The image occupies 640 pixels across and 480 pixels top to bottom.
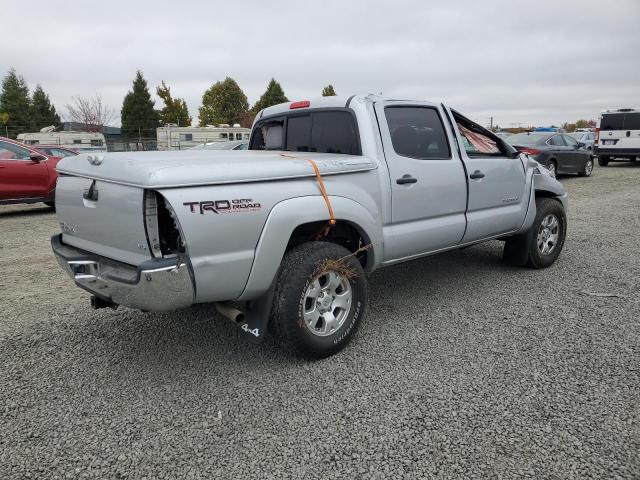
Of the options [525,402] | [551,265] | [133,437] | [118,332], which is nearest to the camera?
[133,437]

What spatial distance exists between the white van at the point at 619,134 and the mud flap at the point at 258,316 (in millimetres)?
19457

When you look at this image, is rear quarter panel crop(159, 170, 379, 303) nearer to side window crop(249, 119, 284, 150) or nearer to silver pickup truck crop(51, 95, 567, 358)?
silver pickup truck crop(51, 95, 567, 358)

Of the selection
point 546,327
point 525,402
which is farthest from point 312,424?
point 546,327

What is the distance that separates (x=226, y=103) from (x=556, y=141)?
4116 cm

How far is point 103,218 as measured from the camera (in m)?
2.91

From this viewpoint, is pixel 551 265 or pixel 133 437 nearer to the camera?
pixel 133 437

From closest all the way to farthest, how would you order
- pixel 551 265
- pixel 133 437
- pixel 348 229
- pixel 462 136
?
1. pixel 133 437
2. pixel 348 229
3. pixel 462 136
4. pixel 551 265

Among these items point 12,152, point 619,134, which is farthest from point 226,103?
point 12,152

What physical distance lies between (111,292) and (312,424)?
1.38m

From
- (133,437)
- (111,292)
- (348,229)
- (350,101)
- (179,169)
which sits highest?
(350,101)

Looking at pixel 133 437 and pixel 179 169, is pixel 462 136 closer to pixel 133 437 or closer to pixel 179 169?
pixel 179 169

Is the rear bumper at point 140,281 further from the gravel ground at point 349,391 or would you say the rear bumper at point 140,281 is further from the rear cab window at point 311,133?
the rear cab window at point 311,133

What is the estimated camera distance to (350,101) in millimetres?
3822

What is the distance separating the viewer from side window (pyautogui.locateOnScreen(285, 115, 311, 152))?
4281 mm
